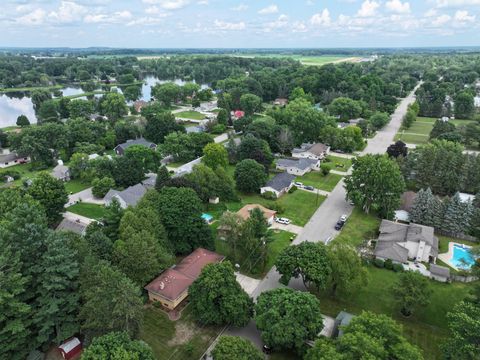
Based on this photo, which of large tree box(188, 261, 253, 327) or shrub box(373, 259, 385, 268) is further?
shrub box(373, 259, 385, 268)

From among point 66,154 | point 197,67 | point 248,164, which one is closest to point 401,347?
point 248,164

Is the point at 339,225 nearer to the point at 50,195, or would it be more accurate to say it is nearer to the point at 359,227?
the point at 359,227

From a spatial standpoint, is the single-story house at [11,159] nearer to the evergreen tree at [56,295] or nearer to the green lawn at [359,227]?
the evergreen tree at [56,295]

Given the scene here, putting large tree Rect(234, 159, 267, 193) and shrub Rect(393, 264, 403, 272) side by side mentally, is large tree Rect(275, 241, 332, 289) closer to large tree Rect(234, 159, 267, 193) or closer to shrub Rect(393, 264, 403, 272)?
shrub Rect(393, 264, 403, 272)

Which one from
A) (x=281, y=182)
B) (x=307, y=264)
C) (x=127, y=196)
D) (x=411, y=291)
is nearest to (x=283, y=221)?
(x=281, y=182)

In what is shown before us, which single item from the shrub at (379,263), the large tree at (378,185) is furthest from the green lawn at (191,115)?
the shrub at (379,263)

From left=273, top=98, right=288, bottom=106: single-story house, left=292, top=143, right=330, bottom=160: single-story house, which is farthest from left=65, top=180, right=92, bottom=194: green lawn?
left=273, top=98, right=288, bottom=106: single-story house
